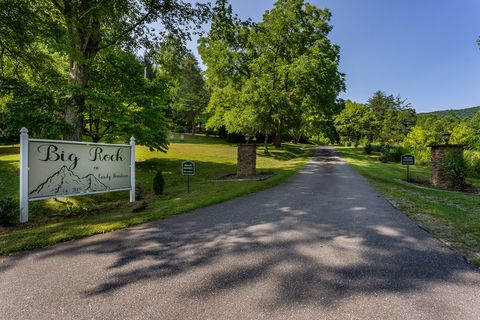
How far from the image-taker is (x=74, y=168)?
676 centimetres

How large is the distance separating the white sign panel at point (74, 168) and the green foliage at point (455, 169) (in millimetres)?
12828

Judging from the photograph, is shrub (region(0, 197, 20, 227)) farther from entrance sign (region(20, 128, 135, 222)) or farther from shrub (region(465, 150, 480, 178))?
shrub (region(465, 150, 480, 178))

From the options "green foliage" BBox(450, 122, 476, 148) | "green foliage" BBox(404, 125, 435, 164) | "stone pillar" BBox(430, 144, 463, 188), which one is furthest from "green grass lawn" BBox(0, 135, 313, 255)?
"green foliage" BBox(450, 122, 476, 148)

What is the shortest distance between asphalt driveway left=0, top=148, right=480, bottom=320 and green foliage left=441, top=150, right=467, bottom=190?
7.85m

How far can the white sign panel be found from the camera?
6.04m

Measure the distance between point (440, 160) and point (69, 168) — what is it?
14108 mm

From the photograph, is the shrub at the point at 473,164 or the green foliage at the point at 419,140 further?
the green foliage at the point at 419,140

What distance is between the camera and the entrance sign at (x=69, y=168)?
588 centimetres

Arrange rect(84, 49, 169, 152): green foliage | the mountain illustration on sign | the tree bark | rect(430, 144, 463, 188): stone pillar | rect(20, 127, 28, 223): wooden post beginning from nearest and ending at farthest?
rect(20, 127, 28, 223): wooden post
the mountain illustration on sign
the tree bark
rect(84, 49, 169, 152): green foliage
rect(430, 144, 463, 188): stone pillar

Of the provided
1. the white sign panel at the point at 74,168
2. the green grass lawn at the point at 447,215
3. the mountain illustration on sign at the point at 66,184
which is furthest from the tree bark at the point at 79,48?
the green grass lawn at the point at 447,215

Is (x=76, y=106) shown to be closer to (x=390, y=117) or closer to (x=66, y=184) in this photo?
(x=66, y=184)

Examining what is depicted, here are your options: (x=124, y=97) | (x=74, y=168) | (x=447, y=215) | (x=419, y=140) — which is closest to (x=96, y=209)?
(x=74, y=168)

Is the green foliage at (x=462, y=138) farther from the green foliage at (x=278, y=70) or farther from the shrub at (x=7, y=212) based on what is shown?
the shrub at (x=7, y=212)

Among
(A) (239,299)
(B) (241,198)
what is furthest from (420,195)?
(A) (239,299)
